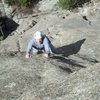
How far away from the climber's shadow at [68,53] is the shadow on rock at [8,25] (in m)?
11.7

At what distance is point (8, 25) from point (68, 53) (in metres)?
14.9

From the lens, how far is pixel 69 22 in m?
30.9

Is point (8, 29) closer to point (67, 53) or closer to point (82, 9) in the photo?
point (82, 9)

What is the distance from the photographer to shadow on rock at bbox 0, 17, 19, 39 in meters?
36.7

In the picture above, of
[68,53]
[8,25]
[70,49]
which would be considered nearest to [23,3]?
[8,25]

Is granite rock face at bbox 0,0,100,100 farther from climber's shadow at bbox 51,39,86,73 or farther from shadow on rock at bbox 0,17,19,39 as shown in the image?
shadow on rock at bbox 0,17,19,39

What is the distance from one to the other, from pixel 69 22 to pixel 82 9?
4.94m

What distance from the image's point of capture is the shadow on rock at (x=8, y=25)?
120 feet

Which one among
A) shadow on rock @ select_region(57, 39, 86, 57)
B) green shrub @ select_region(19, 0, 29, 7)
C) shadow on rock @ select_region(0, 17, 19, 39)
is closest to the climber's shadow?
shadow on rock @ select_region(57, 39, 86, 57)

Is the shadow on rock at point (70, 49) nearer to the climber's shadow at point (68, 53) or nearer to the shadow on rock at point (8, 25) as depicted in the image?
the climber's shadow at point (68, 53)

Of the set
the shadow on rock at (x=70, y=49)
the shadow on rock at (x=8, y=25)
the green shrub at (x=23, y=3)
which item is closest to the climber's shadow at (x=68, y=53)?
the shadow on rock at (x=70, y=49)

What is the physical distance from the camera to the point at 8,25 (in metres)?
38.1

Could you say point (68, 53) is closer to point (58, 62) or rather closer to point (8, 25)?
point (58, 62)

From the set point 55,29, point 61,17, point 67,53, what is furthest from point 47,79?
point 61,17
